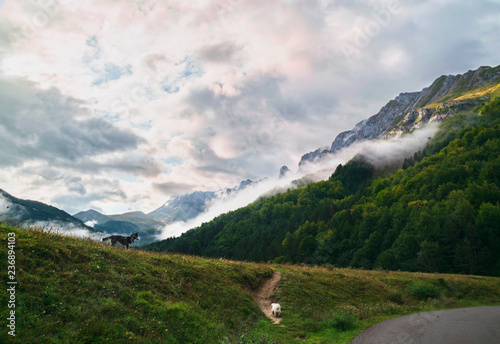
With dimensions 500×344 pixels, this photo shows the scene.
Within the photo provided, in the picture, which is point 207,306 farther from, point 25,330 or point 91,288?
point 25,330

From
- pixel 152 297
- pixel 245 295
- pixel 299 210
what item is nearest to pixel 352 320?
pixel 245 295

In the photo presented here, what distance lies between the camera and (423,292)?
30.3 metres

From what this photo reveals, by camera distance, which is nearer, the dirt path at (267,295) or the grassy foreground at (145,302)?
the grassy foreground at (145,302)

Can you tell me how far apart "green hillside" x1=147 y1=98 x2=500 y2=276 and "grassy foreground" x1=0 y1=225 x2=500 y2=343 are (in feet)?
200

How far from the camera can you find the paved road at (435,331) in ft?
42.6

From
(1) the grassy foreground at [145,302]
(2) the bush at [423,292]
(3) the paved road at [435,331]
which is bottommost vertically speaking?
(2) the bush at [423,292]

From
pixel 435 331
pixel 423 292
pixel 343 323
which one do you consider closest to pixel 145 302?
pixel 343 323

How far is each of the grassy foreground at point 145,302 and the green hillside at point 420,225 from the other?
60887 mm

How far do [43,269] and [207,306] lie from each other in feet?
28.9

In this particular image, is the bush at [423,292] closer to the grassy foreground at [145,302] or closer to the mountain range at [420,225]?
the grassy foreground at [145,302]

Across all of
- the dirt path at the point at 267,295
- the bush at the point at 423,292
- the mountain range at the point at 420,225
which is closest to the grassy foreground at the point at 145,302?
the dirt path at the point at 267,295

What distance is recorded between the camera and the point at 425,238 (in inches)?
3152

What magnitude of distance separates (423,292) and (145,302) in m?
31.7

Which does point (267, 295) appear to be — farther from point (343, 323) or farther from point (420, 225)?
point (420, 225)
